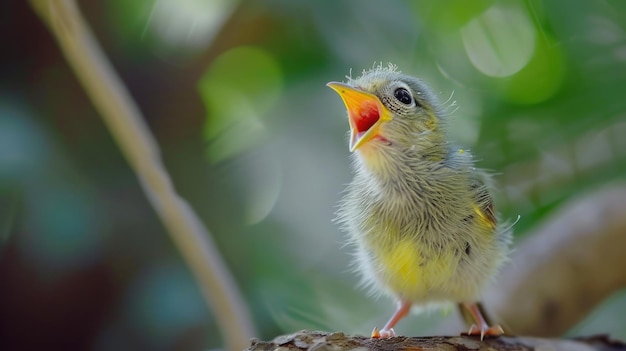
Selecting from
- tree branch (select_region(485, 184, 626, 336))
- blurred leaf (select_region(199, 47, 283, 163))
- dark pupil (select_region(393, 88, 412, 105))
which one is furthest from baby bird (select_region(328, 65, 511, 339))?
blurred leaf (select_region(199, 47, 283, 163))

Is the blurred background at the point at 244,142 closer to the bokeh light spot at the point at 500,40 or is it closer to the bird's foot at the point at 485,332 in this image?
the bokeh light spot at the point at 500,40

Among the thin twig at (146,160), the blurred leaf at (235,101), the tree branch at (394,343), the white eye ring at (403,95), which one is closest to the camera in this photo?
the tree branch at (394,343)

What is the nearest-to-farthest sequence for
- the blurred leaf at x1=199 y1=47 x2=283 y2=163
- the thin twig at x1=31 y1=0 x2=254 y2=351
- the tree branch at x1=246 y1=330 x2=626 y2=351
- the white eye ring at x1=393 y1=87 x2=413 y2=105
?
the tree branch at x1=246 y1=330 x2=626 y2=351, the white eye ring at x1=393 y1=87 x2=413 y2=105, the thin twig at x1=31 y1=0 x2=254 y2=351, the blurred leaf at x1=199 y1=47 x2=283 y2=163

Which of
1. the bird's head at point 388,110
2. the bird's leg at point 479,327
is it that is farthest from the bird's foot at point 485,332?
the bird's head at point 388,110

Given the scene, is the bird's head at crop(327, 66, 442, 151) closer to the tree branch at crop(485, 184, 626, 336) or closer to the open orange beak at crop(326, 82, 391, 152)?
the open orange beak at crop(326, 82, 391, 152)

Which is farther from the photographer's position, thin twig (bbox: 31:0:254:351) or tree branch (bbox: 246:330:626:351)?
thin twig (bbox: 31:0:254:351)

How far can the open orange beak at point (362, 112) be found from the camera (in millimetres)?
504

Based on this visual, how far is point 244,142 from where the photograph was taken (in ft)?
3.32

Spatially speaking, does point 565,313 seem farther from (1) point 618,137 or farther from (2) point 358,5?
(2) point 358,5

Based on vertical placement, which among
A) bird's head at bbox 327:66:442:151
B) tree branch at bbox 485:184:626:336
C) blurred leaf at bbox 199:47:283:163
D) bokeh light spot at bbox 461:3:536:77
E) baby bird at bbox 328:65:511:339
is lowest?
tree branch at bbox 485:184:626:336

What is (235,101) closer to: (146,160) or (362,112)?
(146,160)

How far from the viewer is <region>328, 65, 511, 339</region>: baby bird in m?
0.55

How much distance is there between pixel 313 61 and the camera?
100cm

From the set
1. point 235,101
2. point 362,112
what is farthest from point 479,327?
point 235,101
